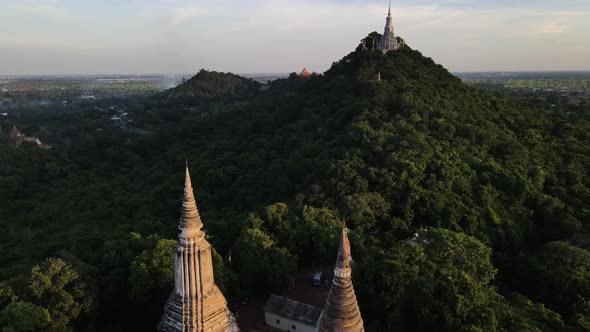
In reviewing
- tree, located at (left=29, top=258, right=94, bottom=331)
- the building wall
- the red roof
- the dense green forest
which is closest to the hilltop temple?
the dense green forest

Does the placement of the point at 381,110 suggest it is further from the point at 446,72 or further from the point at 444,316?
the point at 444,316

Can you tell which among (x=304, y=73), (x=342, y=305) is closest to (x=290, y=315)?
(x=342, y=305)

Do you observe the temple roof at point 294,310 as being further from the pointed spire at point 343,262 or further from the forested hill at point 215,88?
the forested hill at point 215,88

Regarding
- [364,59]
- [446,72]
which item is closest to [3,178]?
[364,59]

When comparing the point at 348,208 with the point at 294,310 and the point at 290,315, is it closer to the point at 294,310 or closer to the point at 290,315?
the point at 294,310

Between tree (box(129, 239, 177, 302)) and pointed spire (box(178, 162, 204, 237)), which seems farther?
tree (box(129, 239, 177, 302))

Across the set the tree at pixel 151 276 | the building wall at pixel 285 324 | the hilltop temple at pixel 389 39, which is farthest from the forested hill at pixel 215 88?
the building wall at pixel 285 324

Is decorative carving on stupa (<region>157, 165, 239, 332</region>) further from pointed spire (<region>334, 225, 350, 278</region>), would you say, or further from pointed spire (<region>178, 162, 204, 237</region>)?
pointed spire (<region>334, 225, 350, 278</region>)
